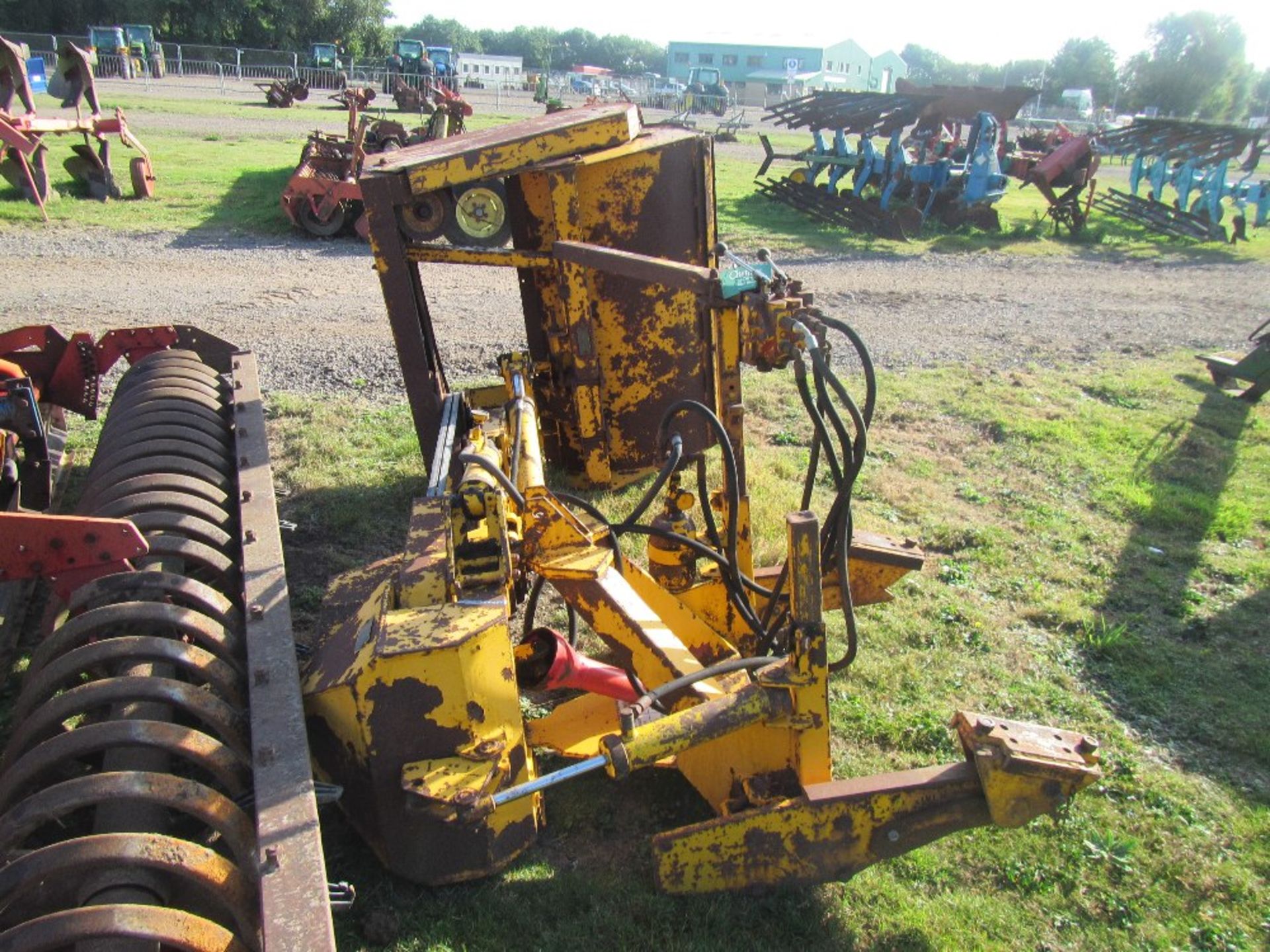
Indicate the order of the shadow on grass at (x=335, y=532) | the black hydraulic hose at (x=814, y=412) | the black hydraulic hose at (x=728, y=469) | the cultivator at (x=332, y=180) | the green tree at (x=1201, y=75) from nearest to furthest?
the black hydraulic hose at (x=814, y=412), the black hydraulic hose at (x=728, y=469), the shadow on grass at (x=335, y=532), the cultivator at (x=332, y=180), the green tree at (x=1201, y=75)

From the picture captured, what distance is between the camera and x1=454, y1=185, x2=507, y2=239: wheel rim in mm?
4801

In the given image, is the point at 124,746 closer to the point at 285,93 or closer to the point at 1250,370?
the point at 1250,370

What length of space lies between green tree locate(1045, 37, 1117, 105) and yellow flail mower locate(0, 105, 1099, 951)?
73.8 meters

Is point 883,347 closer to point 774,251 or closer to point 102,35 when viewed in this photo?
point 774,251

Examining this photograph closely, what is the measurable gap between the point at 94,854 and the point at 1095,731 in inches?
143

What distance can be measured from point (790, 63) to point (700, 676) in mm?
89030

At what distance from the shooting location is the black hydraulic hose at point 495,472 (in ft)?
9.31

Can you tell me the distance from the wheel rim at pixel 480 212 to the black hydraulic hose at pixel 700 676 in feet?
9.39

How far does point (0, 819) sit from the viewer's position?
2.15 meters

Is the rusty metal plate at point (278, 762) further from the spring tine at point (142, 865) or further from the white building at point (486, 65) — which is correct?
the white building at point (486, 65)

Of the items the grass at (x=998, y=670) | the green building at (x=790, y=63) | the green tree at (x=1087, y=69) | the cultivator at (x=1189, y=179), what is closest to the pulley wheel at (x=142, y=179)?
the grass at (x=998, y=670)

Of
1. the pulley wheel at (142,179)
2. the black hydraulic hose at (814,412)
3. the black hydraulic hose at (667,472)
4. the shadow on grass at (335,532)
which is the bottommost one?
the shadow on grass at (335,532)

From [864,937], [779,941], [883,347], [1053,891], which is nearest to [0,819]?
[779,941]

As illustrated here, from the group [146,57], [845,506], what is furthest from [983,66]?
[845,506]
